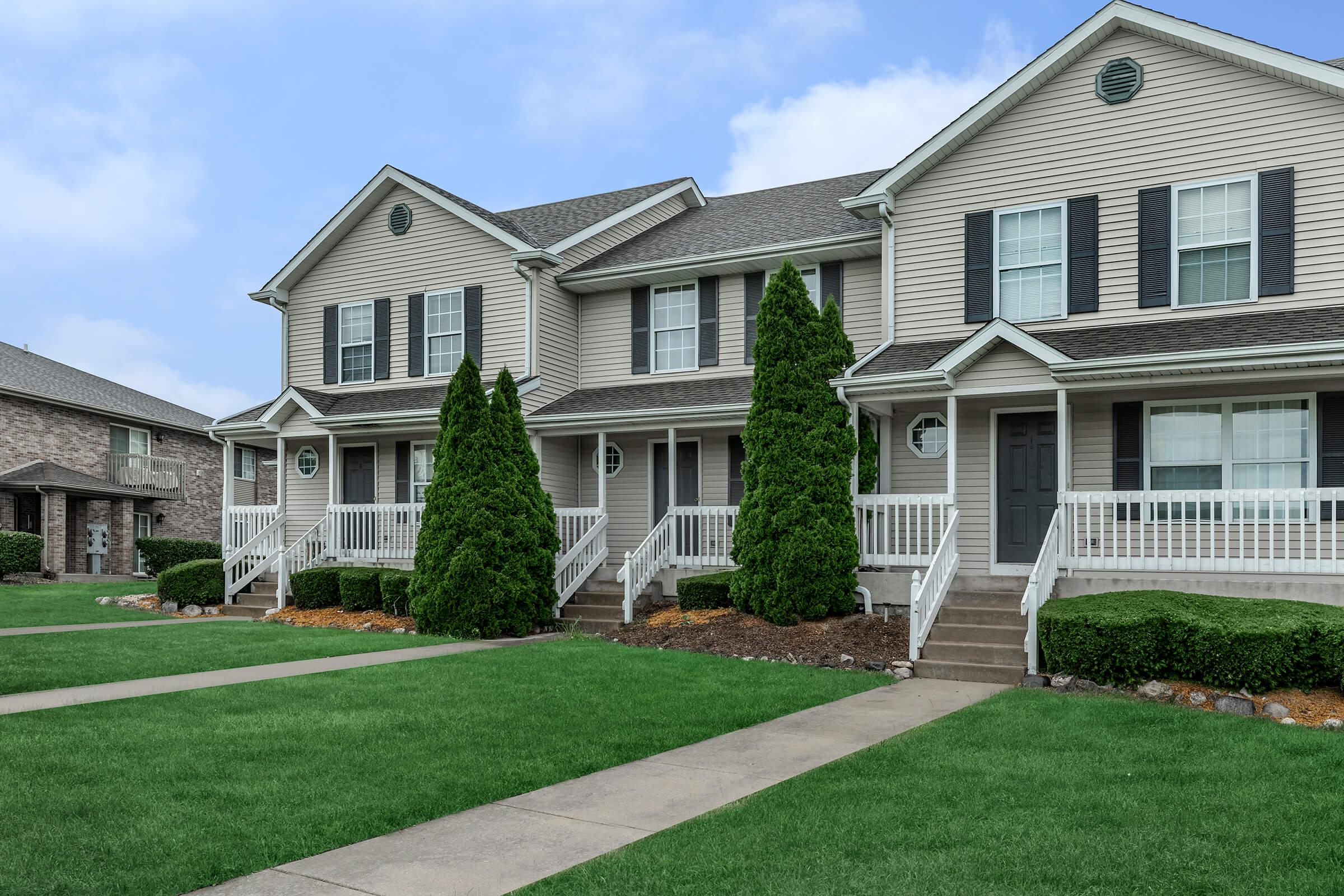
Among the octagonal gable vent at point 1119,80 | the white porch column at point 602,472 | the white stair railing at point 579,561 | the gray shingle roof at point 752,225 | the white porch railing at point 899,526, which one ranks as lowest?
the white stair railing at point 579,561

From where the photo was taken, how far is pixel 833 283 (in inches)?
674

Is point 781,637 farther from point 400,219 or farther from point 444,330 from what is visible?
point 400,219

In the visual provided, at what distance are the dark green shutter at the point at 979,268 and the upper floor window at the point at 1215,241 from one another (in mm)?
2345

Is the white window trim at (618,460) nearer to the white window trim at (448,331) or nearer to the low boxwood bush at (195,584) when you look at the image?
the white window trim at (448,331)

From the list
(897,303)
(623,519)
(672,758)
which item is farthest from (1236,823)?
(623,519)

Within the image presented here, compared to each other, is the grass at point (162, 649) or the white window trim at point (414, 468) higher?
the white window trim at point (414, 468)

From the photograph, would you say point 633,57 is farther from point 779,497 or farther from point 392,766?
point 392,766

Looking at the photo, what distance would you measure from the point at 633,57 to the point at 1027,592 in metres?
14.1

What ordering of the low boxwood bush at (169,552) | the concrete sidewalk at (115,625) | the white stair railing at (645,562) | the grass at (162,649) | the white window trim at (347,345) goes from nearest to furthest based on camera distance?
the grass at (162,649) → the concrete sidewalk at (115,625) → the white stair railing at (645,562) → the white window trim at (347,345) → the low boxwood bush at (169,552)

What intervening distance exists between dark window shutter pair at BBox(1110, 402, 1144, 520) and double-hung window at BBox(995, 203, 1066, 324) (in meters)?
1.62

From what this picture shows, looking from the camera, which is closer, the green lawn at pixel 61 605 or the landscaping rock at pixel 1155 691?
the landscaping rock at pixel 1155 691

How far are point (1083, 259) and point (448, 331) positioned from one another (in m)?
10.9

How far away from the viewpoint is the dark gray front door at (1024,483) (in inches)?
573

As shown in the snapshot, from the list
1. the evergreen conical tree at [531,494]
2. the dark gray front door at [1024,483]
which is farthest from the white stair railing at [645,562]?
the dark gray front door at [1024,483]
